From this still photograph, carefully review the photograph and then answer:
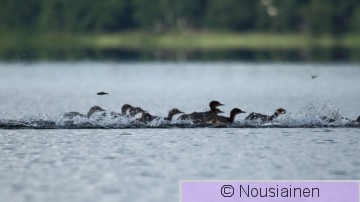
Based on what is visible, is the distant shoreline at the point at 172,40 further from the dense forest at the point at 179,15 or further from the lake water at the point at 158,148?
the lake water at the point at 158,148

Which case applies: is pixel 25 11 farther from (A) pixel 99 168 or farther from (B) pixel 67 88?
(A) pixel 99 168

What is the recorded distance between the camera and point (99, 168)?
86.1ft

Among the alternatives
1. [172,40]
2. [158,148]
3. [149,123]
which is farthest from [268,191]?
[172,40]

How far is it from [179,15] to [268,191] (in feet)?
545

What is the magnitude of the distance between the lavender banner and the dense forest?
151 metres

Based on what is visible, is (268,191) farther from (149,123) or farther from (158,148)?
(149,123)

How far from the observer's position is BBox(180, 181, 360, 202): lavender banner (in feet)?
72.7

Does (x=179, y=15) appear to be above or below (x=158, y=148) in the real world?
above

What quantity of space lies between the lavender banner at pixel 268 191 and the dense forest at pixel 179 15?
495 ft

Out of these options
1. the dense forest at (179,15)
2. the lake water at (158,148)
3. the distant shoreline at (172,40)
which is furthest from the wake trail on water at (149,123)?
the dense forest at (179,15)

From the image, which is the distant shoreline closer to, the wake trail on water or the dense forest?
the dense forest

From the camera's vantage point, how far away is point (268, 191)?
22766mm

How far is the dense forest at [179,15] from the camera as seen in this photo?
177250 millimetres

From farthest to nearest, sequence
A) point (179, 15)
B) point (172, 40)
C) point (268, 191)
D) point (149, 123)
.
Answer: point (179, 15) → point (172, 40) → point (149, 123) → point (268, 191)
